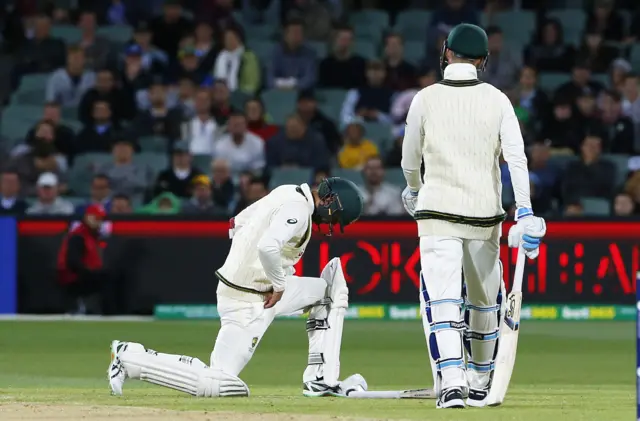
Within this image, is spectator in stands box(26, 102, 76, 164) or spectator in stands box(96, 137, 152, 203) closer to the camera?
spectator in stands box(96, 137, 152, 203)

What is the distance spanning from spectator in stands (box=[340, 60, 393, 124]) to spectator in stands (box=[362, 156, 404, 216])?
215cm

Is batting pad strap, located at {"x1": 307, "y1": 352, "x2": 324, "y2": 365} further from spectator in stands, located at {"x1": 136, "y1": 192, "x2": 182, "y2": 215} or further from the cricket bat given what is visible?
spectator in stands, located at {"x1": 136, "y1": 192, "x2": 182, "y2": 215}

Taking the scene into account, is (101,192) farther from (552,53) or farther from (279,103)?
(552,53)

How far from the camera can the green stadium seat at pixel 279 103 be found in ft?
66.4

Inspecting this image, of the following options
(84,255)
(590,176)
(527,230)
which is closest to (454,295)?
(527,230)

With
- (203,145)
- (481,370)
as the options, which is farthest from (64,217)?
(481,370)

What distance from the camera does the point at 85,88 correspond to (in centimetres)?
2059

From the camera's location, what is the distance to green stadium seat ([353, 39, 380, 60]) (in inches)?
837

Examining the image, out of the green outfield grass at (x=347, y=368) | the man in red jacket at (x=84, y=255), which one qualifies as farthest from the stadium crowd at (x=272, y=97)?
the green outfield grass at (x=347, y=368)

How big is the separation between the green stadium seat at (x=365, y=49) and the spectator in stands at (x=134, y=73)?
292 centimetres

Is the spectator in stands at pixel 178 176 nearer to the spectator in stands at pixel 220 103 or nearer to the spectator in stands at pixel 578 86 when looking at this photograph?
the spectator in stands at pixel 220 103

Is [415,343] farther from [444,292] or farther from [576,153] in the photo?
[444,292]

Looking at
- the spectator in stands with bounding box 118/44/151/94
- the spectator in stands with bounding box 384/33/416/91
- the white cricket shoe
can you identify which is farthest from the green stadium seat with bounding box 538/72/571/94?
the white cricket shoe

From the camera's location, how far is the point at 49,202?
17.9 m
